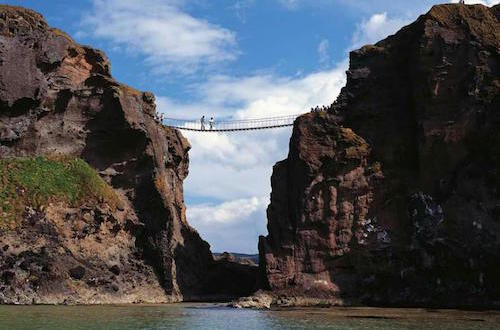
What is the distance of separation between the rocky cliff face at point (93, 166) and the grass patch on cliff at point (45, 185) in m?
1.28

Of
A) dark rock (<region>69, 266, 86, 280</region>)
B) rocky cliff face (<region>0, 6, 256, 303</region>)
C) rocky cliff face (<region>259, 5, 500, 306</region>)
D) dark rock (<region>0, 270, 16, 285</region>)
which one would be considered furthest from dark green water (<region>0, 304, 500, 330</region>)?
rocky cliff face (<region>0, 6, 256, 303</region>)

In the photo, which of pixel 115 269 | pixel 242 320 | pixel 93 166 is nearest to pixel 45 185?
pixel 93 166

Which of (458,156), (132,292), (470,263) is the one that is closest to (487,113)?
(458,156)

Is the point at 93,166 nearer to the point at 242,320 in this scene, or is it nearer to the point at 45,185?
the point at 45,185

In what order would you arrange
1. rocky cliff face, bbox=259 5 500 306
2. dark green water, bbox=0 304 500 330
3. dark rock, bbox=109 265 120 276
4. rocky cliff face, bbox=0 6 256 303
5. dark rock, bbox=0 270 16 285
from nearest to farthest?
dark green water, bbox=0 304 500 330 < dark rock, bbox=0 270 16 285 < rocky cliff face, bbox=0 6 256 303 < rocky cliff face, bbox=259 5 500 306 < dark rock, bbox=109 265 120 276

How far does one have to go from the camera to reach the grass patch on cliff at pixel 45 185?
242 feet

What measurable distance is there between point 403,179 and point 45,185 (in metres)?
42.0

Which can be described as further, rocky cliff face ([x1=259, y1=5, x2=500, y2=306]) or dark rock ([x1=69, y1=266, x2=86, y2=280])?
rocky cliff face ([x1=259, y1=5, x2=500, y2=306])

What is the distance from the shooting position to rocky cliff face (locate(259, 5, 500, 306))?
73625mm

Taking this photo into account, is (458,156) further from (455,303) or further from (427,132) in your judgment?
(455,303)

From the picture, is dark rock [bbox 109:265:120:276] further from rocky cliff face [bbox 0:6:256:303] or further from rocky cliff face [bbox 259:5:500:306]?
rocky cliff face [bbox 259:5:500:306]

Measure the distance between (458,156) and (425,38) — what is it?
1489cm

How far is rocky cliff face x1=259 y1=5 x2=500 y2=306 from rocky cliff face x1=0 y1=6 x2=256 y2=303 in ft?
51.0

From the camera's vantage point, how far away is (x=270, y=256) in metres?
79.5
